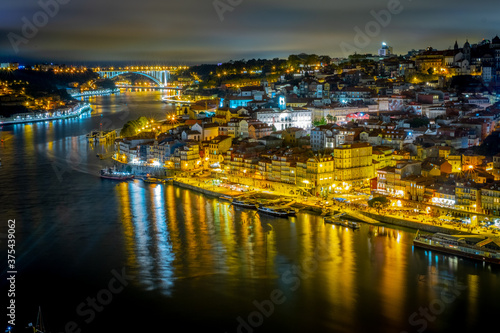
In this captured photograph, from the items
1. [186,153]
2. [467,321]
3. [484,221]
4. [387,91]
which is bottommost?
[467,321]

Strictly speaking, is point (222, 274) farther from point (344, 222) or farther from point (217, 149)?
point (217, 149)

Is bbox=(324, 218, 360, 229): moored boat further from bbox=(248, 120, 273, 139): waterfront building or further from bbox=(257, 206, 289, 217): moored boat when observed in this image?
bbox=(248, 120, 273, 139): waterfront building

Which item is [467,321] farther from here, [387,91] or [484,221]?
[387,91]

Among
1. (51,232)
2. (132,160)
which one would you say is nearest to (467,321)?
(51,232)

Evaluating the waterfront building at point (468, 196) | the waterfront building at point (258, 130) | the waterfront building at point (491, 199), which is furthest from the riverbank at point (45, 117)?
the waterfront building at point (491, 199)

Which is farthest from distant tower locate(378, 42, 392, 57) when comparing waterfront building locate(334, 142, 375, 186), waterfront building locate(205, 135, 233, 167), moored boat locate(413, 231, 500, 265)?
moored boat locate(413, 231, 500, 265)

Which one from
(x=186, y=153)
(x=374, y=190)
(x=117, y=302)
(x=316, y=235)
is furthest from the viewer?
(x=186, y=153)

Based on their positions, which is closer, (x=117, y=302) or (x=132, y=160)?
(x=117, y=302)

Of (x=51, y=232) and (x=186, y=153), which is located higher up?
(x=186, y=153)
